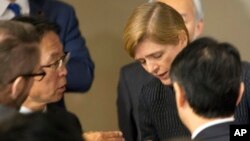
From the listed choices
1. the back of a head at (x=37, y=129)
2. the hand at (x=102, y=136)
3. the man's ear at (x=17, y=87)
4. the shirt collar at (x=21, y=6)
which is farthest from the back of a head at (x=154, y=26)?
the back of a head at (x=37, y=129)

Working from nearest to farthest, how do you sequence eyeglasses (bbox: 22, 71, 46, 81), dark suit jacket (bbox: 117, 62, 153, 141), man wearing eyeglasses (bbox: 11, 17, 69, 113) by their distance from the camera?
eyeglasses (bbox: 22, 71, 46, 81) < man wearing eyeglasses (bbox: 11, 17, 69, 113) < dark suit jacket (bbox: 117, 62, 153, 141)

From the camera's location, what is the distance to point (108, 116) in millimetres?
3057

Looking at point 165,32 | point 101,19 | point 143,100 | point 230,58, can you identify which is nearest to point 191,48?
point 230,58

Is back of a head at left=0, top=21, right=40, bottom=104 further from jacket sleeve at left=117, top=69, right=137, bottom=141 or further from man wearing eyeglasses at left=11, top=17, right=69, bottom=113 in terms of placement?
jacket sleeve at left=117, top=69, right=137, bottom=141

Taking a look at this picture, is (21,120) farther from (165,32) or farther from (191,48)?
(165,32)

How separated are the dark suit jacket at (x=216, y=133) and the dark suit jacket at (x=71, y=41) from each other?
76 centimetres

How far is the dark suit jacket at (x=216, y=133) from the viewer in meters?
1.37

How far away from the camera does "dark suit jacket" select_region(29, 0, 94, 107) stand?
2.04 meters

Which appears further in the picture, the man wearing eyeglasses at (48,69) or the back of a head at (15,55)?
the man wearing eyeglasses at (48,69)

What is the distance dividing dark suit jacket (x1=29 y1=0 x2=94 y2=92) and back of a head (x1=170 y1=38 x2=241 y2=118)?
2.23ft

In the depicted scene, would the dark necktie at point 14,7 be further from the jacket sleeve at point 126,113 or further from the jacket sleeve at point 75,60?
the jacket sleeve at point 126,113

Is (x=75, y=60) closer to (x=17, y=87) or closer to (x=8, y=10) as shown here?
(x=8, y=10)

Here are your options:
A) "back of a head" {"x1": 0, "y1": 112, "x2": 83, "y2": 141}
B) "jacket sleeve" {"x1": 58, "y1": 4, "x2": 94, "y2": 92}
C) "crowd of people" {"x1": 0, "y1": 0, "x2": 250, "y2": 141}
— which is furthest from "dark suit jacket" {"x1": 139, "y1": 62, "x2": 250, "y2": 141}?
"back of a head" {"x1": 0, "y1": 112, "x2": 83, "y2": 141}

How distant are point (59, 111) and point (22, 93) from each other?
51cm
